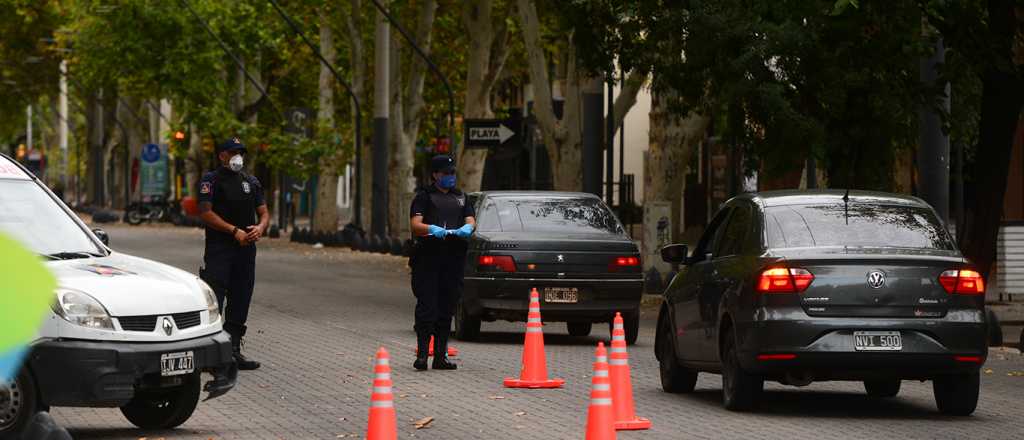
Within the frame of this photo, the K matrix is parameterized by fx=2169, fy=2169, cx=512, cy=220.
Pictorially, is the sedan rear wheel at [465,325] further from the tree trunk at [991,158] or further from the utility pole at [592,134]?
the utility pole at [592,134]

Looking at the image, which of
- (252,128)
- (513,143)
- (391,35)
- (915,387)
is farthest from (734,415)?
(252,128)

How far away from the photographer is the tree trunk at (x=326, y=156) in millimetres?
55531

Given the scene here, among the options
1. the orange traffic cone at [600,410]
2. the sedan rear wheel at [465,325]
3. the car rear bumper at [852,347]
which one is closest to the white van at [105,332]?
the orange traffic cone at [600,410]

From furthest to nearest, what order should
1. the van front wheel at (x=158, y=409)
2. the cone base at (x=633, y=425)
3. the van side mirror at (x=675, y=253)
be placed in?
the van side mirror at (x=675, y=253) → the cone base at (x=633, y=425) → the van front wheel at (x=158, y=409)

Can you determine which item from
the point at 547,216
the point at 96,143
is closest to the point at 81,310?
the point at 547,216

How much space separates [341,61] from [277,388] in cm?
4924

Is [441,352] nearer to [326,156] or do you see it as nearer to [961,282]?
[961,282]

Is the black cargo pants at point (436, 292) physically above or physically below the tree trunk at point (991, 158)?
below

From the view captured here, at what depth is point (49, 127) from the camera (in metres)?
132

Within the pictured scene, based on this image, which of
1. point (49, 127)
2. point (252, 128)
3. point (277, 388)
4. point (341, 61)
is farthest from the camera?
point (49, 127)

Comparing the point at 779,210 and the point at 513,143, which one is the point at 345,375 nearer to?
the point at 779,210

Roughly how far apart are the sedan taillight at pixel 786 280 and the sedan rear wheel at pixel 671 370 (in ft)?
6.50

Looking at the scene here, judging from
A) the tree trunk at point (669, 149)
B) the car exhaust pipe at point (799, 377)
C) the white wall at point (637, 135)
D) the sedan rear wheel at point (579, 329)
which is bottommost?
the sedan rear wheel at point (579, 329)

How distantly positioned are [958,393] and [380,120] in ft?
114
